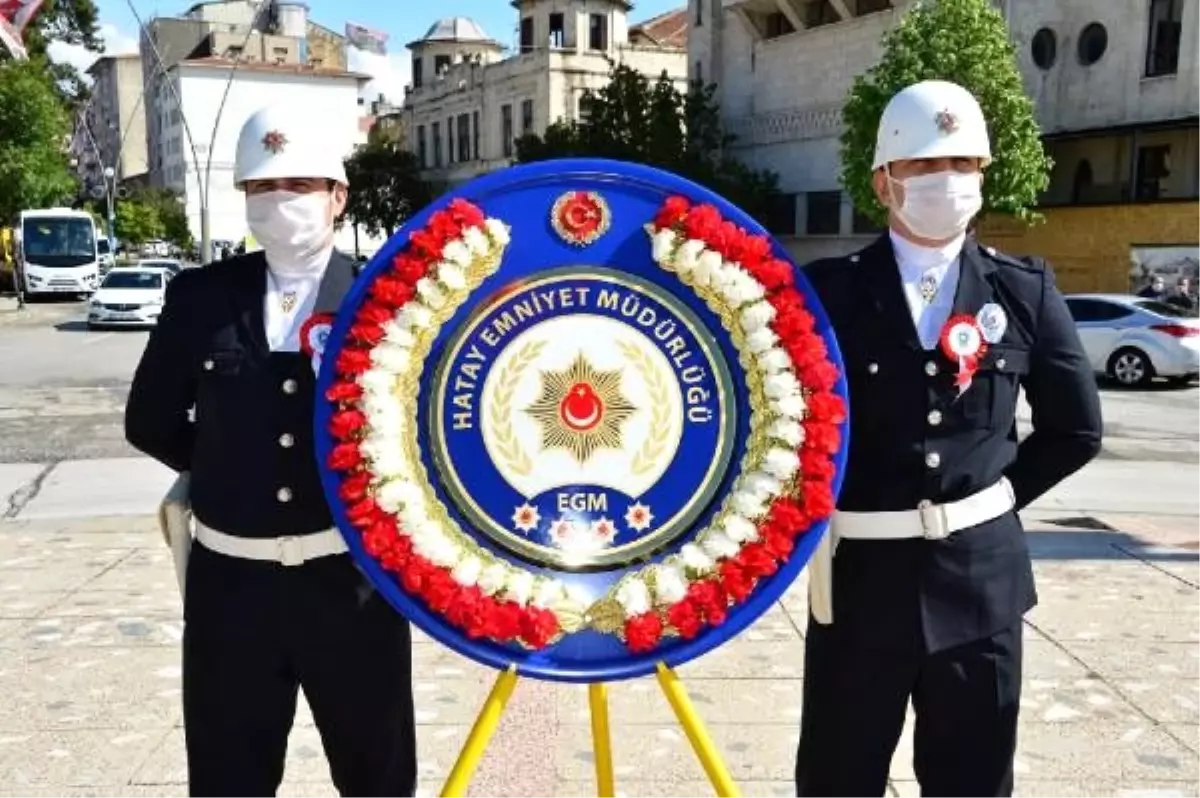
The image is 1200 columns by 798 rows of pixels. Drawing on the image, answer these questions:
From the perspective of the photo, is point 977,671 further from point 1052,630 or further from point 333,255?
point 1052,630

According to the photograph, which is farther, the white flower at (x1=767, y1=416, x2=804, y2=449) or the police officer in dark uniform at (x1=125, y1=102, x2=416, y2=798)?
the police officer in dark uniform at (x1=125, y1=102, x2=416, y2=798)

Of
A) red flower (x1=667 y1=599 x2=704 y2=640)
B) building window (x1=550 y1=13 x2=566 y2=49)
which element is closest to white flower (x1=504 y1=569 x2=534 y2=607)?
red flower (x1=667 y1=599 x2=704 y2=640)

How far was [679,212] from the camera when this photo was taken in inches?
88.4

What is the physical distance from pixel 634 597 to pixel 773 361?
56 centimetres

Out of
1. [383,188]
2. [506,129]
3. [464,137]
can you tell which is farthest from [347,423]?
[464,137]

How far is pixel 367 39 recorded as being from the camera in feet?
289

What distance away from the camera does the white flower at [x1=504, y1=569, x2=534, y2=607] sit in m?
2.26

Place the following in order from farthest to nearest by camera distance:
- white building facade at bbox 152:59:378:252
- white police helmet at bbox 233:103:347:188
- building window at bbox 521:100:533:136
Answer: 1. white building facade at bbox 152:59:378:252
2. building window at bbox 521:100:533:136
3. white police helmet at bbox 233:103:347:188

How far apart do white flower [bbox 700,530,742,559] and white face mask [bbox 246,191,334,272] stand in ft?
3.69

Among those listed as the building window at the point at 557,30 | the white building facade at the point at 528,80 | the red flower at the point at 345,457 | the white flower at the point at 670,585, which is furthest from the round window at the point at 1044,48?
the building window at the point at 557,30

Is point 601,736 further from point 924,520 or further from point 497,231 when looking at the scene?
point 497,231

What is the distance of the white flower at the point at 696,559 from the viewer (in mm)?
2281

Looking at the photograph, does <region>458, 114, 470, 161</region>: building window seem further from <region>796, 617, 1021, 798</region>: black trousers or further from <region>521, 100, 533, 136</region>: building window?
<region>796, 617, 1021, 798</region>: black trousers

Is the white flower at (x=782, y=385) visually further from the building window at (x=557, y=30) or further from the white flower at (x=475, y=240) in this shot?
the building window at (x=557, y=30)
